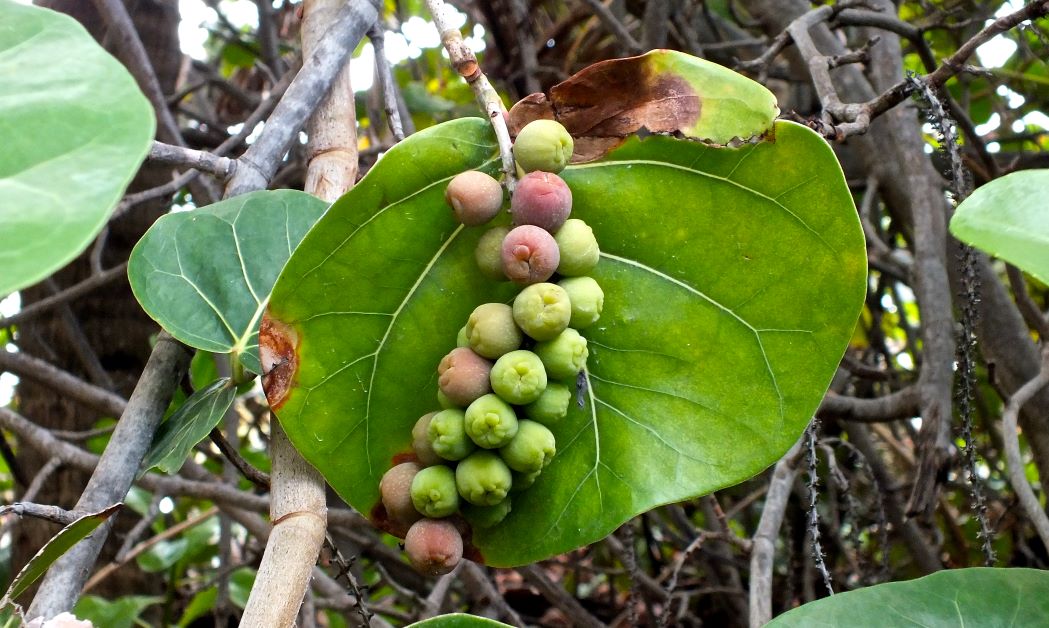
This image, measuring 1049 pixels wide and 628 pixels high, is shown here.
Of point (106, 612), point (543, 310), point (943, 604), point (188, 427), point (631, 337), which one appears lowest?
point (106, 612)

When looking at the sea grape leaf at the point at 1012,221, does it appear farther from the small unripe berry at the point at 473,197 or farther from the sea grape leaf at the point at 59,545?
the sea grape leaf at the point at 59,545

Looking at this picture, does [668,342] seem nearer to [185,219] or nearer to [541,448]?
[541,448]

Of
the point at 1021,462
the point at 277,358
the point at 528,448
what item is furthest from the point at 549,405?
the point at 1021,462

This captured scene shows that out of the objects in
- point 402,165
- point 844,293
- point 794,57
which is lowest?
point 794,57

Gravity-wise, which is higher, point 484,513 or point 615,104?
point 615,104

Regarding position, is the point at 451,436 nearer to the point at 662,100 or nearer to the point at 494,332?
the point at 494,332

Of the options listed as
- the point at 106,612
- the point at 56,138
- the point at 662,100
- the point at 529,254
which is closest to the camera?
the point at 56,138

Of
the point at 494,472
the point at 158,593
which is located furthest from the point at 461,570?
the point at 158,593

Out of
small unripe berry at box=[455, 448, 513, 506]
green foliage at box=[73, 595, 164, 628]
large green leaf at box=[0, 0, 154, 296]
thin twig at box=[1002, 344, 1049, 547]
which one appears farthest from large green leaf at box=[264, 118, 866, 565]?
green foliage at box=[73, 595, 164, 628]
